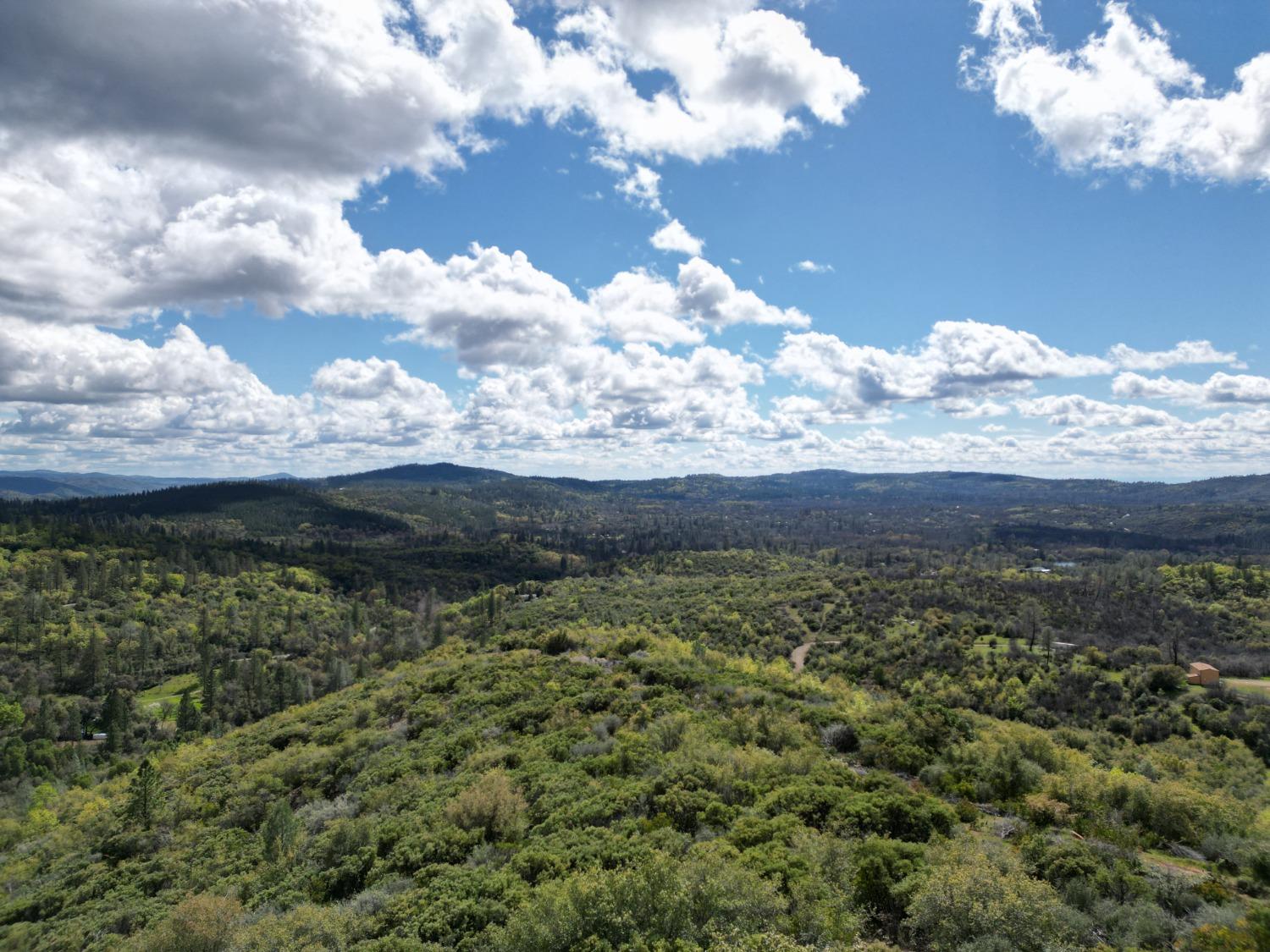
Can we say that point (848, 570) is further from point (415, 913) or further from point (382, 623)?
point (415, 913)

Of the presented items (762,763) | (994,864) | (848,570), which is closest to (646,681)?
(762,763)

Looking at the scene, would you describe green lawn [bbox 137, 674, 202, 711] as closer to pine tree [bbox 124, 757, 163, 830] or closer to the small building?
pine tree [bbox 124, 757, 163, 830]

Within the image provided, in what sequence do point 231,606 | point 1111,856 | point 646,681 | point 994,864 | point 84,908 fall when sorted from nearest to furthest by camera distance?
point 994,864 < point 1111,856 < point 84,908 < point 646,681 < point 231,606

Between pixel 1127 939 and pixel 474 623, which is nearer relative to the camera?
pixel 1127 939

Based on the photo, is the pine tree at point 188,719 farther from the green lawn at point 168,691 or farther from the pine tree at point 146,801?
the pine tree at point 146,801

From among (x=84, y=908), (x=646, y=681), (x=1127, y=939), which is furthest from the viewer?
(x=646, y=681)

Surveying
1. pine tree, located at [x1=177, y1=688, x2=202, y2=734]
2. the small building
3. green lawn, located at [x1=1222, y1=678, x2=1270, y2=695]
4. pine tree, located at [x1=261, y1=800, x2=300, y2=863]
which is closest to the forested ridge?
pine tree, located at [x1=261, y1=800, x2=300, y2=863]

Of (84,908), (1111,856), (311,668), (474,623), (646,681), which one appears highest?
(1111,856)
